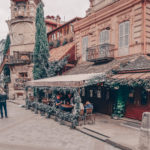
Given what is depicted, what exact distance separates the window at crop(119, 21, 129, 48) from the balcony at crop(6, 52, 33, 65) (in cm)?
1392

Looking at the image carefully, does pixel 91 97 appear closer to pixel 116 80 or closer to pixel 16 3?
pixel 116 80

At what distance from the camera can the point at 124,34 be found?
12477mm

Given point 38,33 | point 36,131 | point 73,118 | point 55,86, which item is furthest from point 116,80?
point 38,33

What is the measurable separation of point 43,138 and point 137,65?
680cm

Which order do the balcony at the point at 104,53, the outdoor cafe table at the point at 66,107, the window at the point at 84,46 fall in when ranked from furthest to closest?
the window at the point at 84,46
the balcony at the point at 104,53
the outdoor cafe table at the point at 66,107

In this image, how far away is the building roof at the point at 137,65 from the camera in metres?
9.59

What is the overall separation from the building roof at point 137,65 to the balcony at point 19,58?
15.1 meters

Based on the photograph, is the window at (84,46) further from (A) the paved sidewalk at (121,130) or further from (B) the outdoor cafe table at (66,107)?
(A) the paved sidewalk at (121,130)

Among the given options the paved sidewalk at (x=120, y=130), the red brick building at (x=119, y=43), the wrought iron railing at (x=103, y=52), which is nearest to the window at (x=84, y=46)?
the red brick building at (x=119, y=43)

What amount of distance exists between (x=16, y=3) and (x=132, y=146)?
82.6 ft

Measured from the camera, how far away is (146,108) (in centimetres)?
959

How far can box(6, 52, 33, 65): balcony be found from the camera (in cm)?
2286

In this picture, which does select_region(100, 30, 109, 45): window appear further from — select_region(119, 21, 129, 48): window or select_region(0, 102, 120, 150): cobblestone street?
select_region(0, 102, 120, 150): cobblestone street

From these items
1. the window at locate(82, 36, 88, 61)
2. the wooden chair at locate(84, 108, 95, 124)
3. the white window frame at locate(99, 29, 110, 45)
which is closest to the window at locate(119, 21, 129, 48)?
the white window frame at locate(99, 29, 110, 45)
